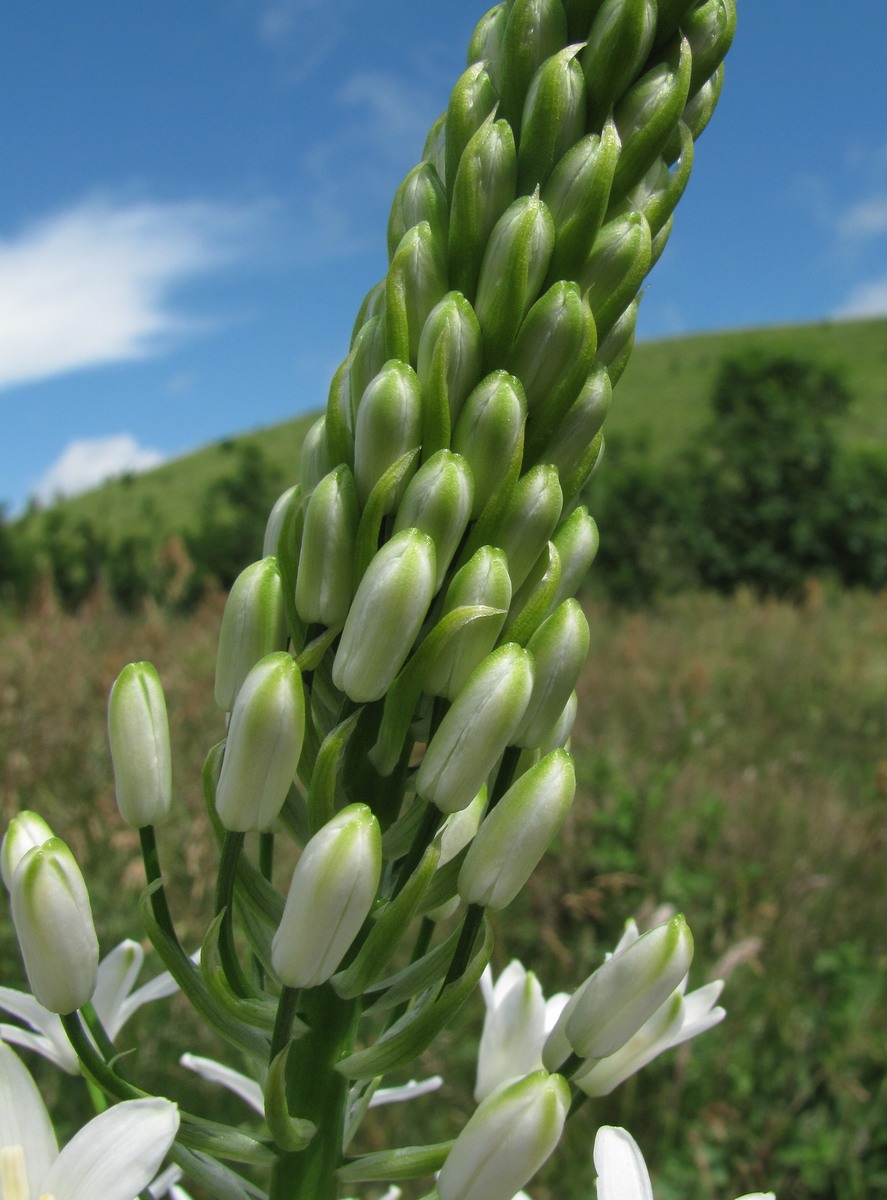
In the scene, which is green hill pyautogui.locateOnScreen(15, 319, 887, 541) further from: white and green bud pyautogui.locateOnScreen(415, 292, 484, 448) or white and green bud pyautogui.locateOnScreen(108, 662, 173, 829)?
white and green bud pyautogui.locateOnScreen(415, 292, 484, 448)

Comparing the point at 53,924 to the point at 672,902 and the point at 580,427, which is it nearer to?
the point at 580,427

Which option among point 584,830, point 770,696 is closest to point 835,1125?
point 584,830

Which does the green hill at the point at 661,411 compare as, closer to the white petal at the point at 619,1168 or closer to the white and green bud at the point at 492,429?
the white and green bud at the point at 492,429

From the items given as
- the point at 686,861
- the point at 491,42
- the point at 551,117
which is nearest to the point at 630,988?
the point at 551,117

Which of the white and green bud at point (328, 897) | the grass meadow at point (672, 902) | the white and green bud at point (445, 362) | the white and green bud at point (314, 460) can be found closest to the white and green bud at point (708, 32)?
the white and green bud at point (445, 362)

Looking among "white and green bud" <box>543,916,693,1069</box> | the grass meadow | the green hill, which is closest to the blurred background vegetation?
the grass meadow
